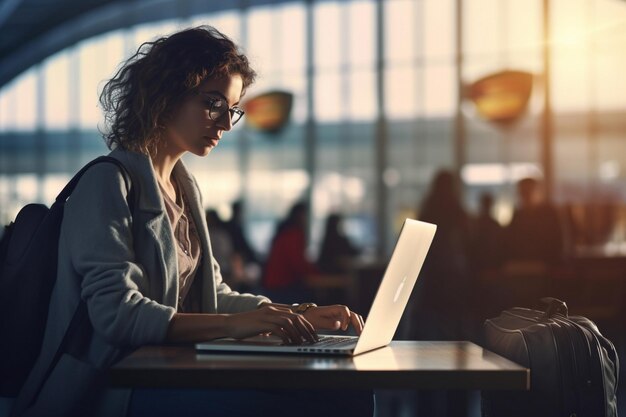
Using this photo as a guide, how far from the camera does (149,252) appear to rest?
6.81ft

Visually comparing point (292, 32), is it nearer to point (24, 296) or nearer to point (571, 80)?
point (571, 80)

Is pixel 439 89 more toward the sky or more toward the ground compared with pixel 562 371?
more toward the sky

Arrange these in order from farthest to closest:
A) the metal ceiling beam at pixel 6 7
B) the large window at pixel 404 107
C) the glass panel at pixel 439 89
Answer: the glass panel at pixel 439 89
the large window at pixel 404 107
the metal ceiling beam at pixel 6 7

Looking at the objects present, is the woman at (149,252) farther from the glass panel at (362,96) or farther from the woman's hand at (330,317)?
the glass panel at (362,96)

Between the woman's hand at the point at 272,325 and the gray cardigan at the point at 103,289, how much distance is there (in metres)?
0.14

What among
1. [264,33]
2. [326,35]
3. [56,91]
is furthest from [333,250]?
[56,91]

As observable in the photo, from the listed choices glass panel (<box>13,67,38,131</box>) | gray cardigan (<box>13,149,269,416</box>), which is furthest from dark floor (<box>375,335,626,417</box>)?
glass panel (<box>13,67,38,131</box>)

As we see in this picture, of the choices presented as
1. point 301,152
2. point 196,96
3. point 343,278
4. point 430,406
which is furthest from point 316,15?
point 196,96

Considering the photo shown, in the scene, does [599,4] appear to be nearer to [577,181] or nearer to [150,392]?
[577,181]

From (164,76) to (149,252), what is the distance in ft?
1.45

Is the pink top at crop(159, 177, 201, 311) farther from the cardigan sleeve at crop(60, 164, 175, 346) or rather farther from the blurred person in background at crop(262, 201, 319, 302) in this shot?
the blurred person in background at crop(262, 201, 319, 302)

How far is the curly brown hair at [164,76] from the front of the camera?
2238 millimetres

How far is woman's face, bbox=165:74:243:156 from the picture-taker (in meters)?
2.23

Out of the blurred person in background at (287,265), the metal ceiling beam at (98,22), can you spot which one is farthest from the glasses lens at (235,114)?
the metal ceiling beam at (98,22)
